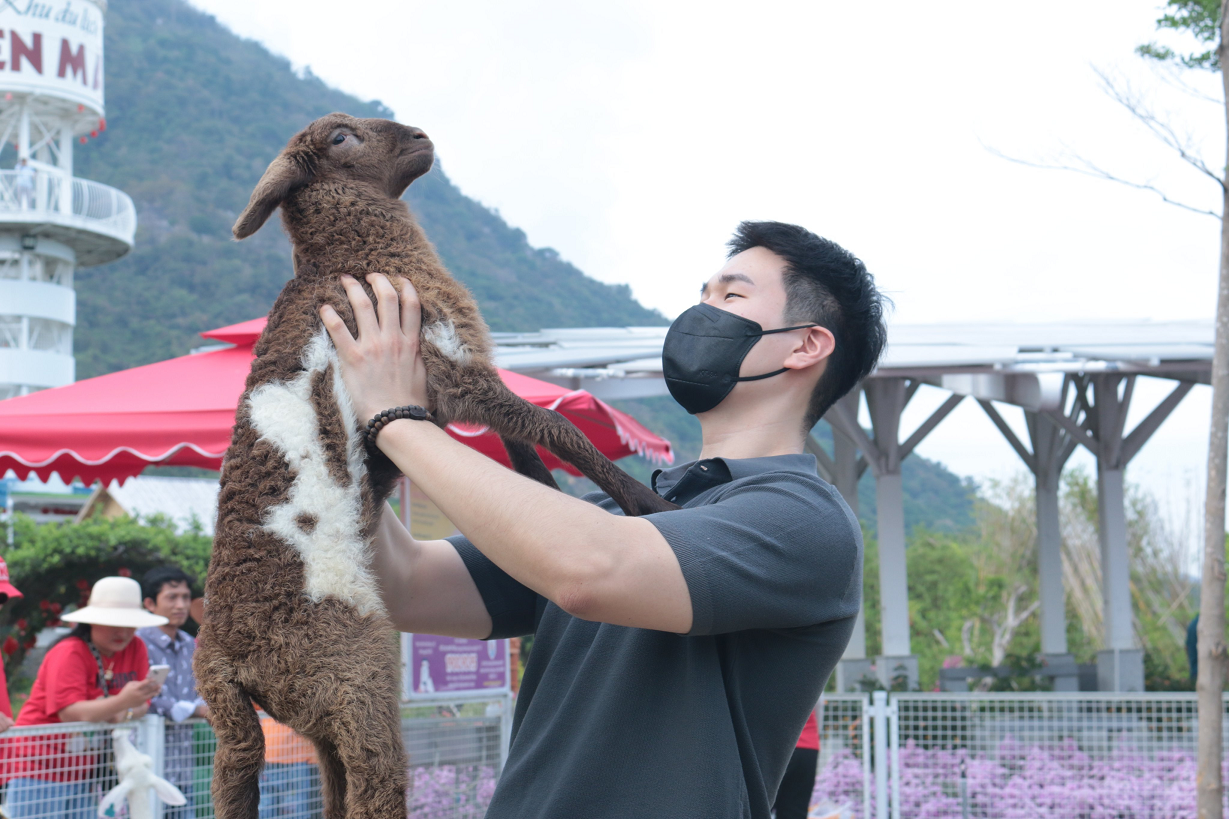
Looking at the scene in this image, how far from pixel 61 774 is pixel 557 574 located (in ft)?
11.8

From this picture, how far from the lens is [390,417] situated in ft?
5.19

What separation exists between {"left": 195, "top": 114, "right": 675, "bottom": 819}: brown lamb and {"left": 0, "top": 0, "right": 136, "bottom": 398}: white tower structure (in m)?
41.4

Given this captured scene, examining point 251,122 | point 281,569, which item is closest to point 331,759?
point 281,569

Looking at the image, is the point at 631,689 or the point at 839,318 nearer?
the point at 631,689

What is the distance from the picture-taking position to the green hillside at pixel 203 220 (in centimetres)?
5042

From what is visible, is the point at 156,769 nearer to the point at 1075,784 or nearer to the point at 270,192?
the point at 270,192

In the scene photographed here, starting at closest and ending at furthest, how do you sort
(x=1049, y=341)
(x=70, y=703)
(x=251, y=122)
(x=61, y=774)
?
1. (x=61, y=774)
2. (x=70, y=703)
3. (x=1049, y=341)
4. (x=251, y=122)

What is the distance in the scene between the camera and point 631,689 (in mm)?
1646

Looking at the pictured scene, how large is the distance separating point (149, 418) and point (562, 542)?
12.4ft

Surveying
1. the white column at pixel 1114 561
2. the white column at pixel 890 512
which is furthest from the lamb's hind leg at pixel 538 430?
the white column at pixel 1114 561

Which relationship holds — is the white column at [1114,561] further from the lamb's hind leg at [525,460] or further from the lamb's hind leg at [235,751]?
the lamb's hind leg at [235,751]

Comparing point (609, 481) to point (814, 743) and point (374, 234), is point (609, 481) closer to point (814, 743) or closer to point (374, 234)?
point (374, 234)

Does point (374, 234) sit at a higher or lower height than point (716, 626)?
higher

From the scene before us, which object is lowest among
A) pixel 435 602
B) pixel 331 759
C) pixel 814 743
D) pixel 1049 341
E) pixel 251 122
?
pixel 814 743
